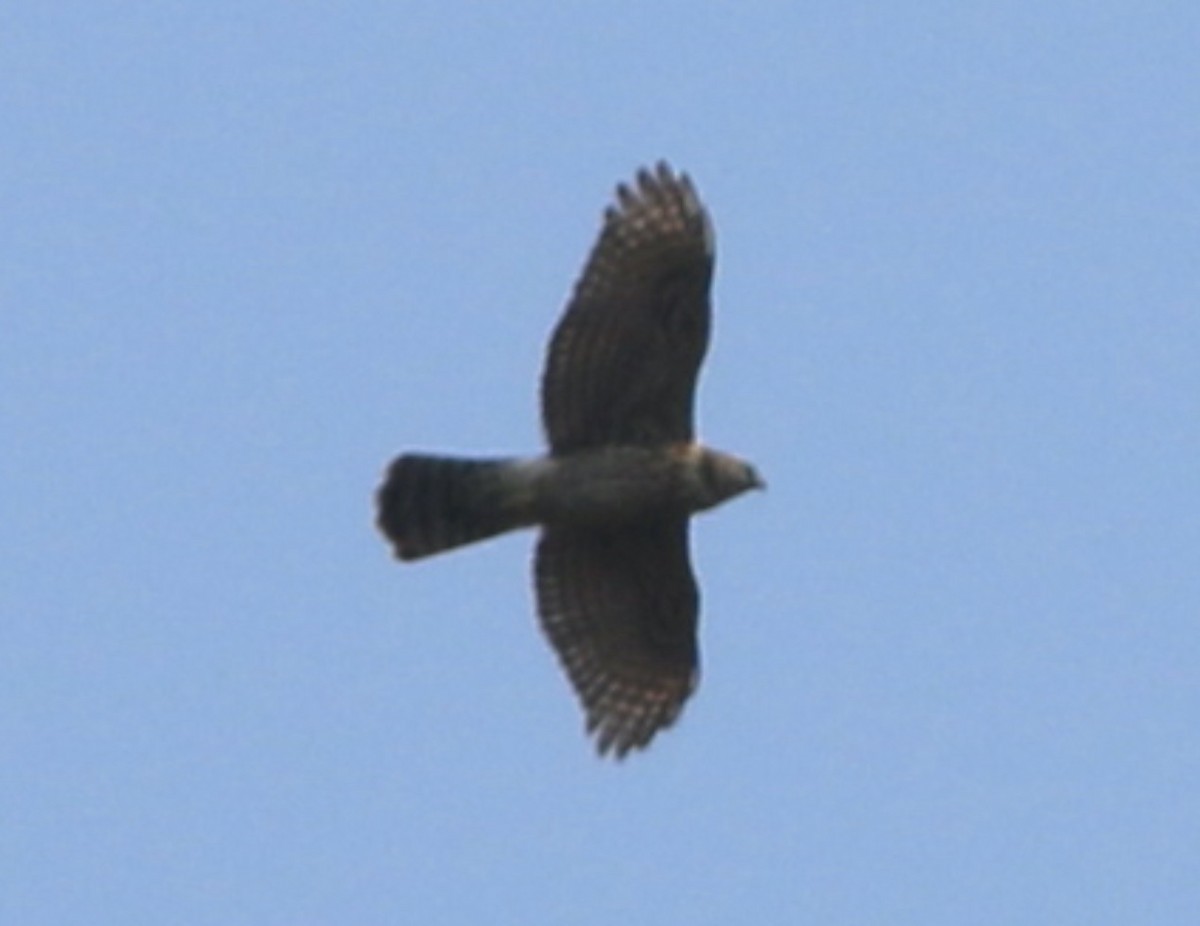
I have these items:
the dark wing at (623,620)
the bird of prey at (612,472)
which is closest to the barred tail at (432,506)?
the bird of prey at (612,472)

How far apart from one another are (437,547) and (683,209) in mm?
1955

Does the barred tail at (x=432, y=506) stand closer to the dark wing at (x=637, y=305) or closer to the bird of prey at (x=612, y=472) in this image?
the bird of prey at (x=612, y=472)

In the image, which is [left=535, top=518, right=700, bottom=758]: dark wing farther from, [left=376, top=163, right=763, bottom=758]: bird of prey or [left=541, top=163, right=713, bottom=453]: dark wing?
[left=541, top=163, right=713, bottom=453]: dark wing

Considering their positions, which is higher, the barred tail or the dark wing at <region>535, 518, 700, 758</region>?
the barred tail

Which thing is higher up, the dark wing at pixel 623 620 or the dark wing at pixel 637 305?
the dark wing at pixel 637 305

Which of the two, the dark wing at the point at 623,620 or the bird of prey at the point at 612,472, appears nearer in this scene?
the bird of prey at the point at 612,472

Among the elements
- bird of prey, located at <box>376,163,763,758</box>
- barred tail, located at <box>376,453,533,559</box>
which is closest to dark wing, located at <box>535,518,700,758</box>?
bird of prey, located at <box>376,163,763,758</box>

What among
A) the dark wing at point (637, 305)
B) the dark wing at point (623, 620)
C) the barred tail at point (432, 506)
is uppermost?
the dark wing at point (637, 305)

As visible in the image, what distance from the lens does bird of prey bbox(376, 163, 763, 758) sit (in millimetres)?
38500

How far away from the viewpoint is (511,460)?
→ 38.7 metres

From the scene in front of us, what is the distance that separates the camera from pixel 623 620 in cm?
3922

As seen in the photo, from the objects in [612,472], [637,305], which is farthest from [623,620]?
[637,305]

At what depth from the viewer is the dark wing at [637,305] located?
3847cm

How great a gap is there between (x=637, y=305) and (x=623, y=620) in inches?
65.3
